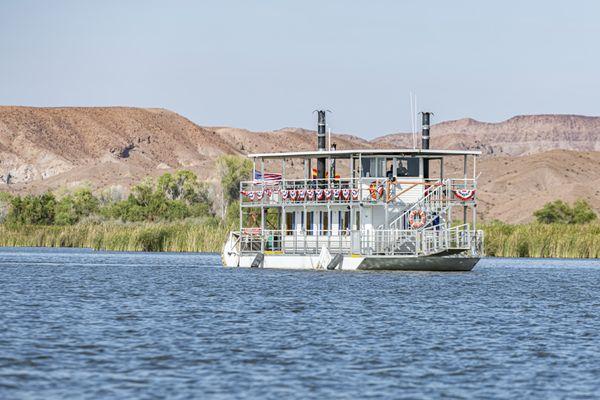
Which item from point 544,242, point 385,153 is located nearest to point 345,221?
point 385,153

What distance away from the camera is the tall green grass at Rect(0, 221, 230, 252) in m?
82.1

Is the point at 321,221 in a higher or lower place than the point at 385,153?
lower

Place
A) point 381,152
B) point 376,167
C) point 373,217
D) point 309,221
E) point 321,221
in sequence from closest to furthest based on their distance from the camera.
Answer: point 381,152
point 373,217
point 376,167
point 321,221
point 309,221

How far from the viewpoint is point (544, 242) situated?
7556 cm

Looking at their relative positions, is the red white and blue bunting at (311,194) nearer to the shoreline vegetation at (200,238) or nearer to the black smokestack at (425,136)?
the black smokestack at (425,136)

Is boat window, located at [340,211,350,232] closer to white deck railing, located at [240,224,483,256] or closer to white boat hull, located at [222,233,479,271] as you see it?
white deck railing, located at [240,224,483,256]

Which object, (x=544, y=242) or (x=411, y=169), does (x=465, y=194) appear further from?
(x=544, y=242)

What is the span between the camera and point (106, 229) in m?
92.6

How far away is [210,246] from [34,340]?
168 ft

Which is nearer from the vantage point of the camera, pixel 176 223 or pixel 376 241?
pixel 376 241

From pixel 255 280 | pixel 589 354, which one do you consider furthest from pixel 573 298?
pixel 589 354

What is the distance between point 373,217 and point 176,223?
46.3 metres

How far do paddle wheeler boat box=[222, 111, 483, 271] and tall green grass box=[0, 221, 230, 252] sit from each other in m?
21.3

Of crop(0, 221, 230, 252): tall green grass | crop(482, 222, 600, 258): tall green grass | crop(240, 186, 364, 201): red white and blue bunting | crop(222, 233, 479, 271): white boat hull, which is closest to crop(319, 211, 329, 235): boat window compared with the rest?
crop(240, 186, 364, 201): red white and blue bunting
